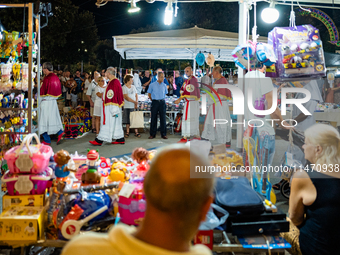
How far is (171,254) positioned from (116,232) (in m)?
0.18

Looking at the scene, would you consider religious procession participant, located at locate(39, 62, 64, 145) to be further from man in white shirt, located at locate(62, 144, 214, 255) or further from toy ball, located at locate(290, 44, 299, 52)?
man in white shirt, located at locate(62, 144, 214, 255)

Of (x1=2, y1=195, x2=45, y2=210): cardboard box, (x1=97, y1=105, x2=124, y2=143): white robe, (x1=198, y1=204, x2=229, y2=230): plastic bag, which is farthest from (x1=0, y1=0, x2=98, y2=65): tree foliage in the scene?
(x1=198, y1=204, x2=229, y2=230): plastic bag

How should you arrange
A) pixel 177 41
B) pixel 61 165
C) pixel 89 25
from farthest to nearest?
pixel 89 25 < pixel 177 41 < pixel 61 165

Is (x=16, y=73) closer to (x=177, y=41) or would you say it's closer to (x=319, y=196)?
(x=319, y=196)

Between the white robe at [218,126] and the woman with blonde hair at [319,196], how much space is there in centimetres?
453

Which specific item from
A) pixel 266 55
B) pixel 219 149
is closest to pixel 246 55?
pixel 266 55

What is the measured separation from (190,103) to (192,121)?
49cm

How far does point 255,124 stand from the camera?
3.79 m

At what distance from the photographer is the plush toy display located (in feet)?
11.0

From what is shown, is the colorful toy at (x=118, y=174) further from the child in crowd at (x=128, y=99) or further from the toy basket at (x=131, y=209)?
the child in crowd at (x=128, y=99)

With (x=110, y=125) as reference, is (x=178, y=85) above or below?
above

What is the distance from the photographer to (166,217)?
0.97 meters

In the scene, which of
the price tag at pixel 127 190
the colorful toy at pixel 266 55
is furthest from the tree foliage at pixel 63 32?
the price tag at pixel 127 190

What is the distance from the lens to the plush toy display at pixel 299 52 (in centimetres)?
334
